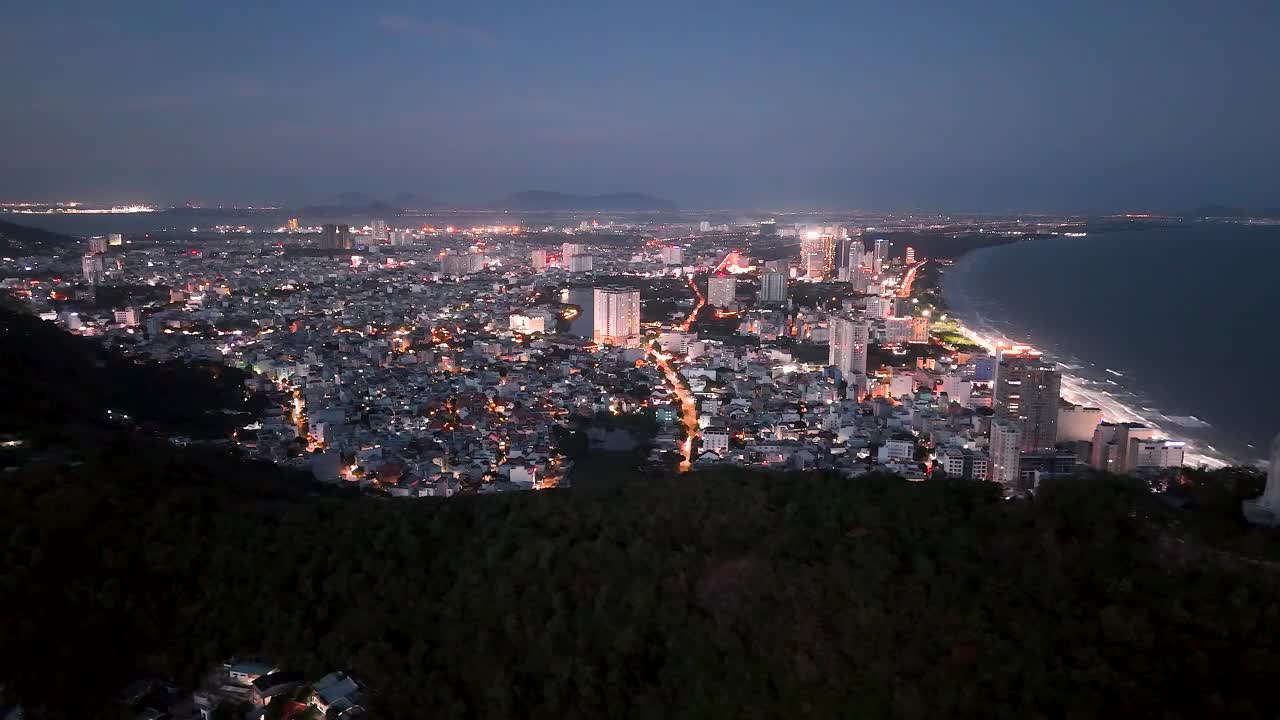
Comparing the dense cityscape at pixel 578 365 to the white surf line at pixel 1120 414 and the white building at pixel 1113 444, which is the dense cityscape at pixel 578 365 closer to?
the white building at pixel 1113 444

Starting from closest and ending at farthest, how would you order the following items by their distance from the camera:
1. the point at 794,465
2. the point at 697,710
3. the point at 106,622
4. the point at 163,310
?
the point at 697,710 < the point at 106,622 < the point at 794,465 < the point at 163,310

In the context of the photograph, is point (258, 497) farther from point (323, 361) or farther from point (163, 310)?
point (163, 310)

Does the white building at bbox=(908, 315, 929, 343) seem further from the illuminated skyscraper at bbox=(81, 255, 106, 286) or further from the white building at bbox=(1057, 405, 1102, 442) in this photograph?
the illuminated skyscraper at bbox=(81, 255, 106, 286)

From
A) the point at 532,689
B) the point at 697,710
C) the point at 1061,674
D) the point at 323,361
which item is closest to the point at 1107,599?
the point at 1061,674

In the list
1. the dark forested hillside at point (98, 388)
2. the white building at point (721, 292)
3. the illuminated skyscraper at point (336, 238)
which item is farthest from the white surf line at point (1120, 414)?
the illuminated skyscraper at point (336, 238)

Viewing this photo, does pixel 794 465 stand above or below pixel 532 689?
below

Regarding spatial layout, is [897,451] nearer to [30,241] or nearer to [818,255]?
[818,255]

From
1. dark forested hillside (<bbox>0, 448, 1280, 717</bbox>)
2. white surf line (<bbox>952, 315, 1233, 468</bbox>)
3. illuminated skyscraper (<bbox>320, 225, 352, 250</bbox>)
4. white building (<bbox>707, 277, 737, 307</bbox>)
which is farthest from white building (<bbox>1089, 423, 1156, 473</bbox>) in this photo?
illuminated skyscraper (<bbox>320, 225, 352, 250</bbox>)

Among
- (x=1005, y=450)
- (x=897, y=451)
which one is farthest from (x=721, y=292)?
(x=1005, y=450)
